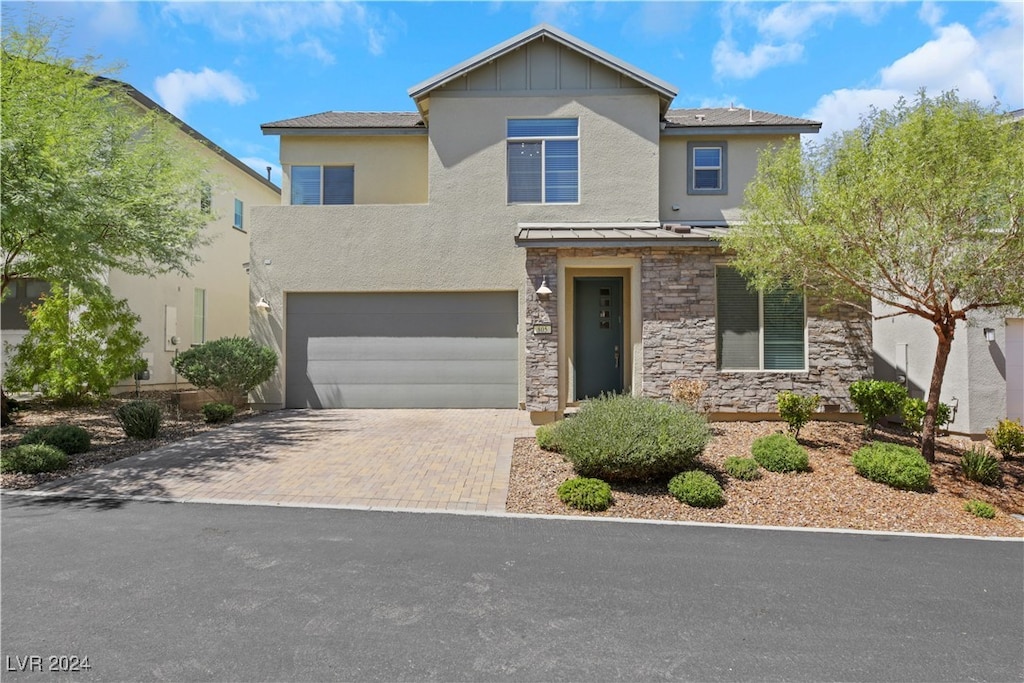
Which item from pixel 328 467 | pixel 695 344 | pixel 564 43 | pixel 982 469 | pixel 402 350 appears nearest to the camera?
pixel 982 469

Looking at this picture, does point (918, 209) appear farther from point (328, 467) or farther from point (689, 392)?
point (328, 467)

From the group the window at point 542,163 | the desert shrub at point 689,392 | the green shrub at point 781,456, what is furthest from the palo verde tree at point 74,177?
the green shrub at point 781,456

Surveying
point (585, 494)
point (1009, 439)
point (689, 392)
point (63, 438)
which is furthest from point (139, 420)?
point (1009, 439)

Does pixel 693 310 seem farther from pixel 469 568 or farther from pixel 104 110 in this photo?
pixel 104 110

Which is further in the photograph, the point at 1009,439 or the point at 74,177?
the point at 1009,439

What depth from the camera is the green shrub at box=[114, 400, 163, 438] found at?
31.5 feet

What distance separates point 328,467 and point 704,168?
1112cm

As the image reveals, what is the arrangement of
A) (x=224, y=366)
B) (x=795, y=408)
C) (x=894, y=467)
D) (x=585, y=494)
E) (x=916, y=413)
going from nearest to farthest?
1. (x=585, y=494)
2. (x=894, y=467)
3. (x=795, y=408)
4. (x=916, y=413)
5. (x=224, y=366)

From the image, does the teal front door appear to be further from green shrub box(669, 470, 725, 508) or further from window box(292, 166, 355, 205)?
window box(292, 166, 355, 205)

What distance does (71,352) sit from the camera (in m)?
12.1

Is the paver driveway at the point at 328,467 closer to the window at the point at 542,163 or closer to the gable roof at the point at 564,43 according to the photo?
the window at the point at 542,163

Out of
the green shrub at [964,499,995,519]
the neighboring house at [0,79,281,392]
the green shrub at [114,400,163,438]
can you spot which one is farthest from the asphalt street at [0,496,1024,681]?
the neighboring house at [0,79,281,392]

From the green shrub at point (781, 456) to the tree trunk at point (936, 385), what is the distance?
2.05 meters

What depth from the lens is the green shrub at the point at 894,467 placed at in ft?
23.9
